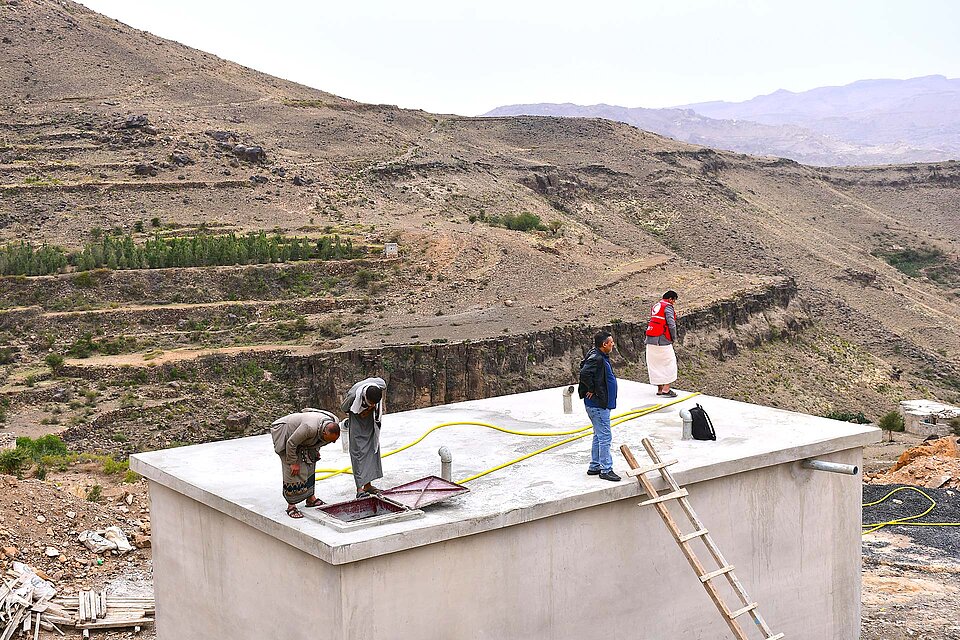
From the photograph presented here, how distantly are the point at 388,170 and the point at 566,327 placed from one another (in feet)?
80.1

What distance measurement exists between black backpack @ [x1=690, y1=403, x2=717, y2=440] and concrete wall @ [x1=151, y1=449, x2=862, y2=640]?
2.60 feet

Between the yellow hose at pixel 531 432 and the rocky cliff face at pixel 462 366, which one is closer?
the yellow hose at pixel 531 432

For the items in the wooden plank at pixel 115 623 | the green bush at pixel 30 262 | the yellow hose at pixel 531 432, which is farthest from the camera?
the green bush at pixel 30 262

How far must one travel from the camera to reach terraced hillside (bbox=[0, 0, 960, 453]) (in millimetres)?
35719

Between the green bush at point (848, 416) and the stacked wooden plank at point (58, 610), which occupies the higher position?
the stacked wooden plank at point (58, 610)

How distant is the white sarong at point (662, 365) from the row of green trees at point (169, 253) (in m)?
30.2

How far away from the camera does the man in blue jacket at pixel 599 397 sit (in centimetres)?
996

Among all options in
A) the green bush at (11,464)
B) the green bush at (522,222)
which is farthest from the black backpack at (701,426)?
the green bush at (522,222)

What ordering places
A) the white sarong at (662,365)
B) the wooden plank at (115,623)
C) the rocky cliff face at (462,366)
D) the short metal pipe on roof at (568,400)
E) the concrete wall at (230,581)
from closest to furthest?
1. the concrete wall at (230,581)
2. the wooden plank at (115,623)
3. the short metal pipe on roof at (568,400)
4. the white sarong at (662,365)
5. the rocky cliff face at (462,366)

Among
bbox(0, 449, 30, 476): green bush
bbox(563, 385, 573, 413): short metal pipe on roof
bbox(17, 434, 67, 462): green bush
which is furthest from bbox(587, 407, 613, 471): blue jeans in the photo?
bbox(17, 434, 67, 462): green bush

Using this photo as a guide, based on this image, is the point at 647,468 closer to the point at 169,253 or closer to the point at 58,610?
the point at 58,610

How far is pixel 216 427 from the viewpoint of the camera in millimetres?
32719

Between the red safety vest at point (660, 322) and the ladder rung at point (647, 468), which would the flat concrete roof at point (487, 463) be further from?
the red safety vest at point (660, 322)

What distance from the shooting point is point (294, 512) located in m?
8.92
